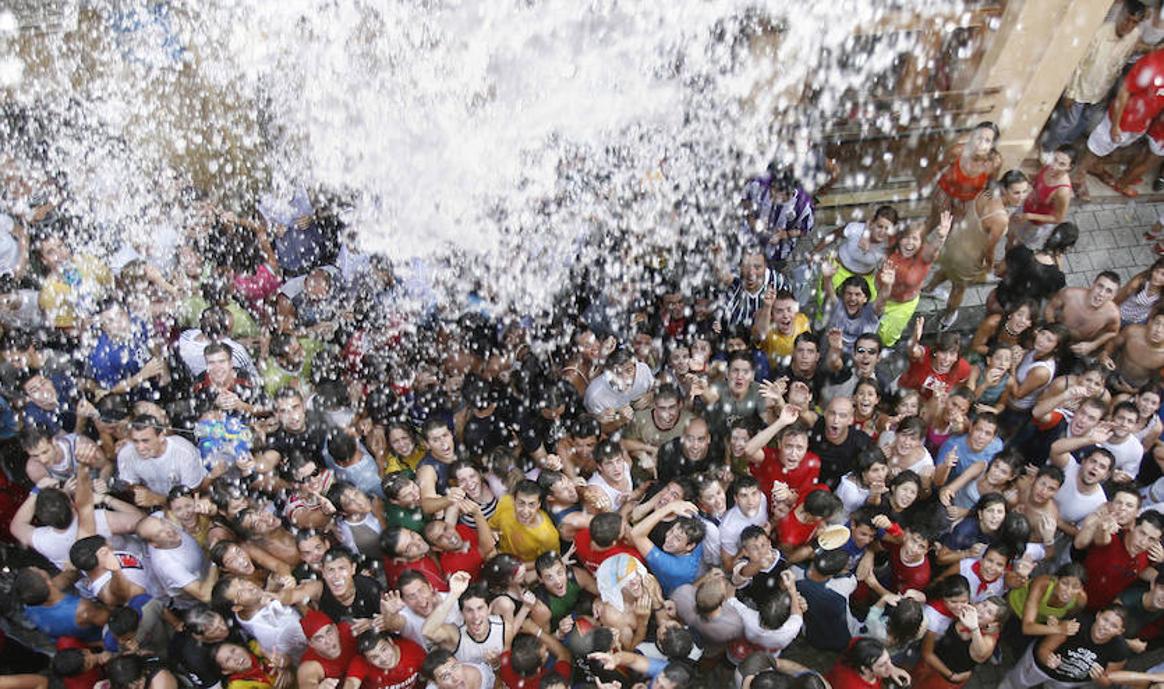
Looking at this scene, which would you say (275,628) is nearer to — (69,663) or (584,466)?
(69,663)

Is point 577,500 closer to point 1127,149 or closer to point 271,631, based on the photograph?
point 271,631

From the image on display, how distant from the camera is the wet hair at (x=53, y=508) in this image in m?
4.91

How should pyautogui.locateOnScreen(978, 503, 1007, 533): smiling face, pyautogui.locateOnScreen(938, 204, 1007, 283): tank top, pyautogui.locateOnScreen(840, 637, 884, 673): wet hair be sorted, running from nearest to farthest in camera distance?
pyautogui.locateOnScreen(840, 637, 884, 673): wet hair < pyautogui.locateOnScreen(978, 503, 1007, 533): smiling face < pyautogui.locateOnScreen(938, 204, 1007, 283): tank top

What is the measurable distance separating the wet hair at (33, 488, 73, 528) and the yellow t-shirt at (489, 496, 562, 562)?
2.26 metres

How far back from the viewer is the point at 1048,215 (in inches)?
278

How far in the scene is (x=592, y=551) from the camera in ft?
16.6

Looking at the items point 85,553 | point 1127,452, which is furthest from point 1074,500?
point 85,553

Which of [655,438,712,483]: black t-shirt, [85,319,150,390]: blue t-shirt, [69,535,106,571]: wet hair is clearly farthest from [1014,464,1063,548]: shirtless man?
[85,319,150,390]: blue t-shirt

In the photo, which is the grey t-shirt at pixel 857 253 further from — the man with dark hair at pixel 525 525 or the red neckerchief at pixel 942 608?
the man with dark hair at pixel 525 525

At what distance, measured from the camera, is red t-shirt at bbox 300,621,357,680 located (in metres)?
4.64

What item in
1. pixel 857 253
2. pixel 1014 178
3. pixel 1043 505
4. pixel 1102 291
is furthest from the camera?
pixel 857 253

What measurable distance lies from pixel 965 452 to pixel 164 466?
471 cm

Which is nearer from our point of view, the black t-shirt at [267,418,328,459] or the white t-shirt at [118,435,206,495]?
the white t-shirt at [118,435,206,495]

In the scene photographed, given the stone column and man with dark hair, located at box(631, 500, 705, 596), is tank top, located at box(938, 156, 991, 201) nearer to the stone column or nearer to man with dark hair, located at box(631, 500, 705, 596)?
the stone column
